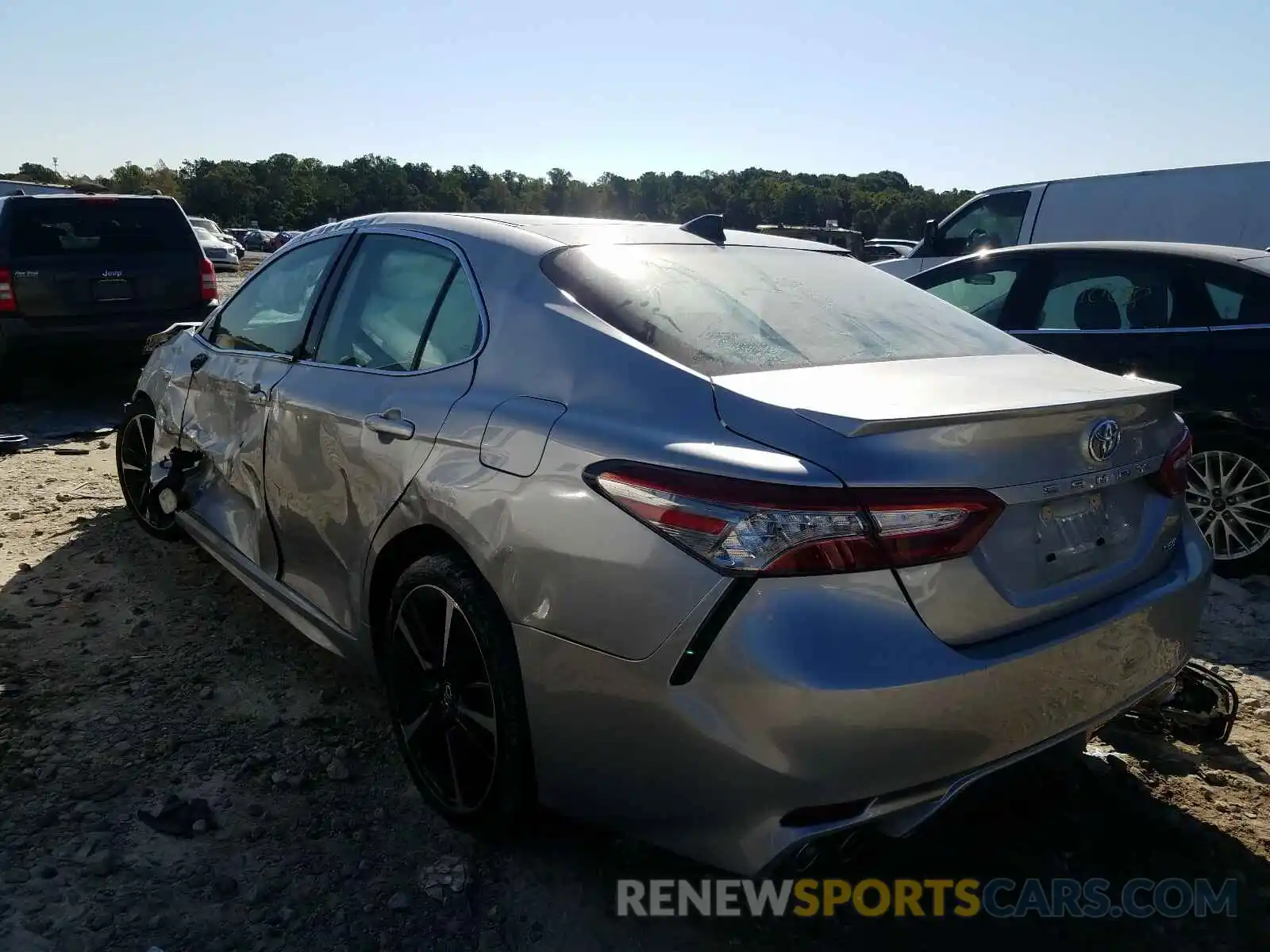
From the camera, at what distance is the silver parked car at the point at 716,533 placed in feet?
6.07

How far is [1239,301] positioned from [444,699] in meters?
4.34

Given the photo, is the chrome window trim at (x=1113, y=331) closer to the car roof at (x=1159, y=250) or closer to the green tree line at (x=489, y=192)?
the car roof at (x=1159, y=250)

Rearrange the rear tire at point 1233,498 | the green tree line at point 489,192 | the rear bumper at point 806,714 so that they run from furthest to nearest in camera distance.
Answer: the green tree line at point 489,192 < the rear tire at point 1233,498 < the rear bumper at point 806,714

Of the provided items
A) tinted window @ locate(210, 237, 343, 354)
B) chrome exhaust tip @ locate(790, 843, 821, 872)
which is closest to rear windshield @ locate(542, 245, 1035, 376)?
chrome exhaust tip @ locate(790, 843, 821, 872)

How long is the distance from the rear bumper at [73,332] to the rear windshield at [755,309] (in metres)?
6.20

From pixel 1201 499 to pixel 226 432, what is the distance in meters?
4.46

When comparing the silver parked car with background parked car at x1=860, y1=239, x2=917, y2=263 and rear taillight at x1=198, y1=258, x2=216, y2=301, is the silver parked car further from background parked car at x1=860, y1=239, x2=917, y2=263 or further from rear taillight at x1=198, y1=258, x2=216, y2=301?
background parked car at x1=860, y1=239, x2=917, y2=263

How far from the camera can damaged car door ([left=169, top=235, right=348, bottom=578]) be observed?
3457mm

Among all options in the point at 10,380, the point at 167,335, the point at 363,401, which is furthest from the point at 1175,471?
the point at 10,380

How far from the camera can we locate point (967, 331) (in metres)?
Result: 2.90

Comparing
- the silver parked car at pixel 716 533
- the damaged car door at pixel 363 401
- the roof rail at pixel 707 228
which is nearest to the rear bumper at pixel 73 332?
the damaged car door at pixel 363 401

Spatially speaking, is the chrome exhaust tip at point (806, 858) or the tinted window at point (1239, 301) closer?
the chrome exhaust tip at point (806, 858)

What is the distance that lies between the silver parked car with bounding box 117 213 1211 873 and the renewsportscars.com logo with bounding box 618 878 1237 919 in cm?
43

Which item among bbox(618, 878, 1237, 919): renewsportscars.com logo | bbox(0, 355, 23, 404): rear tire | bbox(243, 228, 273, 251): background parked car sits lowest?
bbox(243, 228, 273, 251): background parked car
